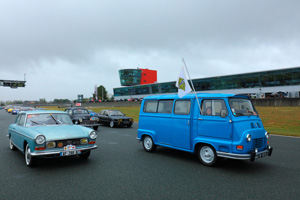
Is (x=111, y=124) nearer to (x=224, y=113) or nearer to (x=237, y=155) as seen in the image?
(x=224, y=113)

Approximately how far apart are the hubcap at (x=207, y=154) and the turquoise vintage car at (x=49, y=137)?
3.23m

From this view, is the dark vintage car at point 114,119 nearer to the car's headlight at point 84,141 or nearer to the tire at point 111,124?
the tire at point 111,124

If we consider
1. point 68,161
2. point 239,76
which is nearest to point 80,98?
point 239,76

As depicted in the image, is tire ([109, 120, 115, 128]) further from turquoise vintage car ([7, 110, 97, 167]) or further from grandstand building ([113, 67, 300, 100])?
grandstand building ([113, 67, 300, 100])

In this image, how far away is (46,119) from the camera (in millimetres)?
7094

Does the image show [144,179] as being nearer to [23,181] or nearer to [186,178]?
[186,178]

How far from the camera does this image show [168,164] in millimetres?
6473

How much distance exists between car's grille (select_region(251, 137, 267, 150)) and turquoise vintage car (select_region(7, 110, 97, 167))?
4461mm

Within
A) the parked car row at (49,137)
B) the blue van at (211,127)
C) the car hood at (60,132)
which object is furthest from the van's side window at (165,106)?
the car hood at (60,132)

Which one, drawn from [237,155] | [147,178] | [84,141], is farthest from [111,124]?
[237,155]

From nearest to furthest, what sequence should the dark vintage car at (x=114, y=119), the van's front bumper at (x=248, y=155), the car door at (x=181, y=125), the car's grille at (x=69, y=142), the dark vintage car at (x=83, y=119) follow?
1. the van's front bumper at (x=248, y=155)
2. the car's grille at (x=69, y=142)
3. the car door at (x=181, y=125)
4. the dark vintage car at (x=83, y=119)
5. the dark vintage car at (x=114, y=119)

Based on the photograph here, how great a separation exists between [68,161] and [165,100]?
3799 millimetres

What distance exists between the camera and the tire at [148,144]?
26.5ft

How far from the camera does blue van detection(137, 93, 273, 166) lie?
5.61 metres
